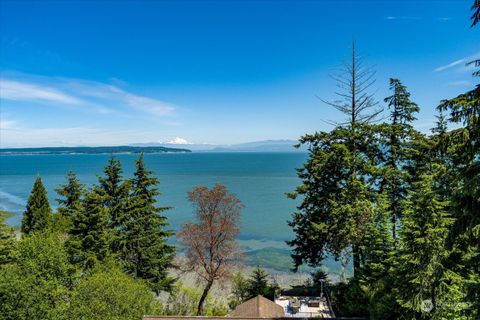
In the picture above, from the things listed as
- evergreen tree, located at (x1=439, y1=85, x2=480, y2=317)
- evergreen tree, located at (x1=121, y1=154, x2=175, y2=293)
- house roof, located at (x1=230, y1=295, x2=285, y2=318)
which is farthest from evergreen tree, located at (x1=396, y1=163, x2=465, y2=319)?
evergreen tree, located at (x1=121, y1=154, x2=175, y2=293)

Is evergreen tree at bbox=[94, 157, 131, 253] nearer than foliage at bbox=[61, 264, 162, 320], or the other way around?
foliage at bbox=[61, 264, 162, 320]

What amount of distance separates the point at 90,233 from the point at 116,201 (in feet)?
10.8

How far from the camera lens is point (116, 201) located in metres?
19.5

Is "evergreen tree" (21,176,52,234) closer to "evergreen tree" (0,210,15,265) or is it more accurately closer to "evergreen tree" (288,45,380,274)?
"evergreen tree" (0,210,15,265)

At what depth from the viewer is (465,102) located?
6340mm

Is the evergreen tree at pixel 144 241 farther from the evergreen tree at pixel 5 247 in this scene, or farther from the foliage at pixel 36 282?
the evergreen tree at pixel 5 247

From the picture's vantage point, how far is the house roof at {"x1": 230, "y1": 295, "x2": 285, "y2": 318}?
1669 cm

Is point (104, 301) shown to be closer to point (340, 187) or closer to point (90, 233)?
point (90, 233)

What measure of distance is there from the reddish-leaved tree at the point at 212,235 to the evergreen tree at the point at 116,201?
353 cm

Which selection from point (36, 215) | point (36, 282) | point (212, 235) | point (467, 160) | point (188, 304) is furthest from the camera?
point (36, 215)

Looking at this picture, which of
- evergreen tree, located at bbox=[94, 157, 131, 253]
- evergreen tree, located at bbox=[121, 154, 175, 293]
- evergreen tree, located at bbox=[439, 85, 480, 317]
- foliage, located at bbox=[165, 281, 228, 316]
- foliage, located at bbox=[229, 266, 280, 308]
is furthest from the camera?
foliage, located at bbox=[229, 266, 280, 308]

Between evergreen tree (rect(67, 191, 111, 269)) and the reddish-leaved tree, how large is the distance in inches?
181

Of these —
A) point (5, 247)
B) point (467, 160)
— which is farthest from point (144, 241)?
point (467, 160)

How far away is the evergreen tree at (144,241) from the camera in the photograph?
1950cm
